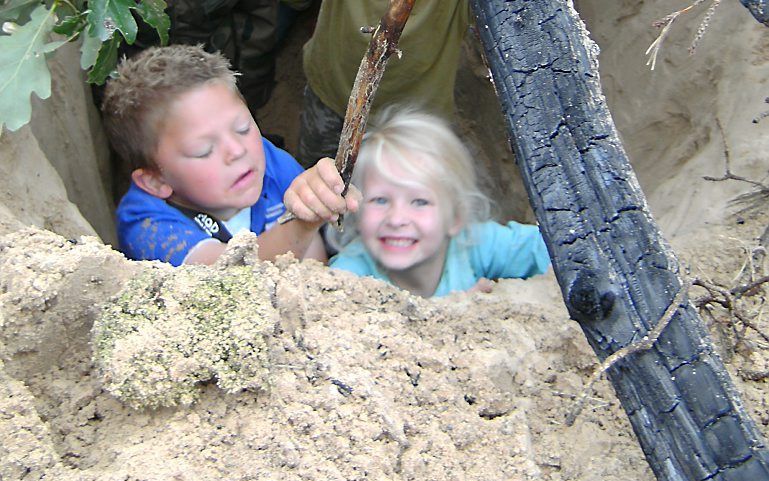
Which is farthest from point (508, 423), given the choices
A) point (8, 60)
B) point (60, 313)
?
point (8, 60)

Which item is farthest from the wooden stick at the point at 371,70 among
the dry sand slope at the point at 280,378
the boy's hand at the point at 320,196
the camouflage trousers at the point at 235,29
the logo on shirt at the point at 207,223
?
the camouflage trousers at the point at 235,29

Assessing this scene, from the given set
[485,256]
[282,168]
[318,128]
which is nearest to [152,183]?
[282,168]

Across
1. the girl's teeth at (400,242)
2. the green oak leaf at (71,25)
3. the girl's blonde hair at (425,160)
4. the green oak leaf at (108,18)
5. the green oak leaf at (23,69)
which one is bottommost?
the girl's teeth at (400,242)

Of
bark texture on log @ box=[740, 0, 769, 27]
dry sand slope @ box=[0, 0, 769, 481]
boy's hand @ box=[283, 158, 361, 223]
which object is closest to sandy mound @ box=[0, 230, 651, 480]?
dry sand slope @ box=[0, 0, 769, 481]

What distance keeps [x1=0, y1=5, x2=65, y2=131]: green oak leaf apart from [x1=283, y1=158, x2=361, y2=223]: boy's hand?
2.00ft

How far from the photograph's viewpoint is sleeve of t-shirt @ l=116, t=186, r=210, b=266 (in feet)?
7.54

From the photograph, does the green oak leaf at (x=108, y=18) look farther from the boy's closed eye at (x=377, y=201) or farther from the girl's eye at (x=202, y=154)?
the boy's closed eye at (x=377, y=201)

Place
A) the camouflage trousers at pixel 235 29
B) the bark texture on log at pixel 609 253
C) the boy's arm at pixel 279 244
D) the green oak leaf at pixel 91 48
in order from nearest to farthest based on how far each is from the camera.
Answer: the bark texture on log at pixel 609 253, the green oak leaf at pixel 91 48, the boy's arm at pixel 279 244, the camouflage trousers at pixel 235 29

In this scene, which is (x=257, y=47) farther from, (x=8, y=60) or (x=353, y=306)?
(x=353, y=306)

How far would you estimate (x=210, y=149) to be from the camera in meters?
2.35

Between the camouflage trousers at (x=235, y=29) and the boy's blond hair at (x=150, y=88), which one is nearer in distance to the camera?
the boy's blond hair at (x=150, y=88)

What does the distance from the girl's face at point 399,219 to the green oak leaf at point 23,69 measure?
94 centimetres

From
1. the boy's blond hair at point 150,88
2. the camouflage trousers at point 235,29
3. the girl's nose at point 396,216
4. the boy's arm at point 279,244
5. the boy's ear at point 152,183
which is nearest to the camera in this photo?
the boy's arm at point 279,244

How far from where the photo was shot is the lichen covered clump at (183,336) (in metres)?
1.14
